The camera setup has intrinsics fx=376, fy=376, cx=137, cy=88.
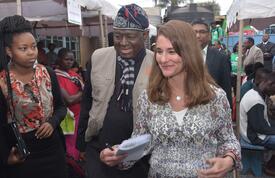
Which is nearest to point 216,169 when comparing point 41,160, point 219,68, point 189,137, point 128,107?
point 189,137

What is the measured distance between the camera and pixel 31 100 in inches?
100.0

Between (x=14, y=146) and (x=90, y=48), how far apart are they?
1416 centimetres

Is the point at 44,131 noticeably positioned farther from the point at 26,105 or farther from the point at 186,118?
the point at 186,118

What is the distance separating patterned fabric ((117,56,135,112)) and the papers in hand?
1.63 feet

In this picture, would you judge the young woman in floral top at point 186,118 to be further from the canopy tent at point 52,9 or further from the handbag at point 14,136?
the canopy tent at point 52,9

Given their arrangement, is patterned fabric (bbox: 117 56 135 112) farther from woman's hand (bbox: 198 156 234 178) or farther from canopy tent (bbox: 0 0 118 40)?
canopy tent (bbox: 0 0 118 40)

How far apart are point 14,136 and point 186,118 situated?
1170 millimetres

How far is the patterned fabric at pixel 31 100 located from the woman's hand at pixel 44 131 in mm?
33

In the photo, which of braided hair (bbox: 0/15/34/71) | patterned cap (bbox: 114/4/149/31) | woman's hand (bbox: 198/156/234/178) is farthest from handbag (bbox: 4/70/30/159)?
woman's hand (bbox: 198/156/234/178)

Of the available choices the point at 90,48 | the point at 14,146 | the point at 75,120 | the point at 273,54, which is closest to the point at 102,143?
the point at 14,146

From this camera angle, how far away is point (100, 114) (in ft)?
8.38

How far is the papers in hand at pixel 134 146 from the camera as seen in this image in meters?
1.92

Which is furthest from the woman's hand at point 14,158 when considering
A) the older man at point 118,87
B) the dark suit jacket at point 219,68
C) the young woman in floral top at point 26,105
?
the dark suit jacket at point 219,68

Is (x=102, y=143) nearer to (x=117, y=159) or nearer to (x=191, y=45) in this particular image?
(x=117, y=159)
